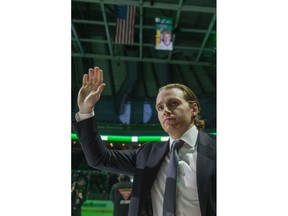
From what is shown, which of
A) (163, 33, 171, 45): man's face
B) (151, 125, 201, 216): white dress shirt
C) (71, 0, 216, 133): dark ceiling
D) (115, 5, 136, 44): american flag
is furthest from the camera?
(163, 33, 171, 45): man's face

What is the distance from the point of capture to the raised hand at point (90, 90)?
38.8 inches

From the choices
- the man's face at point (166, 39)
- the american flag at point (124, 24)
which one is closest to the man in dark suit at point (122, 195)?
the american flag at point (124, 24)

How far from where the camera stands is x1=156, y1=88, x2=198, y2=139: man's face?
1.00 m

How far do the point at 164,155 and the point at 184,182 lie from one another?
0.33ft

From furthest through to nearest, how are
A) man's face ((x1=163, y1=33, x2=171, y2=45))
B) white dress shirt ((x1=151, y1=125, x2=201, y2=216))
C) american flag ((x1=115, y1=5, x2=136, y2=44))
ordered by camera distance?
man's face ((x1=163, y1=33, x2=171, y2=45))
american flag ((x1=115, y1=5, x2=136, y2=44))
white dress shirt ((x1=151, y1=125, x2=201, y2=216))

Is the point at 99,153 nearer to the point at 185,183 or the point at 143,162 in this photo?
the point at 143,162

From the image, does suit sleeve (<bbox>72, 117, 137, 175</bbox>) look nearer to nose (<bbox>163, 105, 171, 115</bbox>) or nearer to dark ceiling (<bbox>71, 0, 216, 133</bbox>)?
dark ceiling (<bbox>71, 0, 216, 133</bbox>)

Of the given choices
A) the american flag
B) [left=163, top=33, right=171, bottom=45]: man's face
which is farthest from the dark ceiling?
[left=163, top=33, right=171, bottom=45]: man's face

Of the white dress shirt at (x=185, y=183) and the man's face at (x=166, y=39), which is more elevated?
the man's face at (x=166, y=39)

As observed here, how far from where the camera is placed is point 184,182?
0.97 m

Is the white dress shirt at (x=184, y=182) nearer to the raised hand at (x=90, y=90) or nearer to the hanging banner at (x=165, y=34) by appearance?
the raised hand at (x=90, y=90)

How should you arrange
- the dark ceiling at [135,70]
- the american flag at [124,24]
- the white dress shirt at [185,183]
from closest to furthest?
the white dress shirt at [185,183] < the dark ceiling at [135,70] < the american flag at [124,24]

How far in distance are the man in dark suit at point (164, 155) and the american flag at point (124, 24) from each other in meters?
0.52
